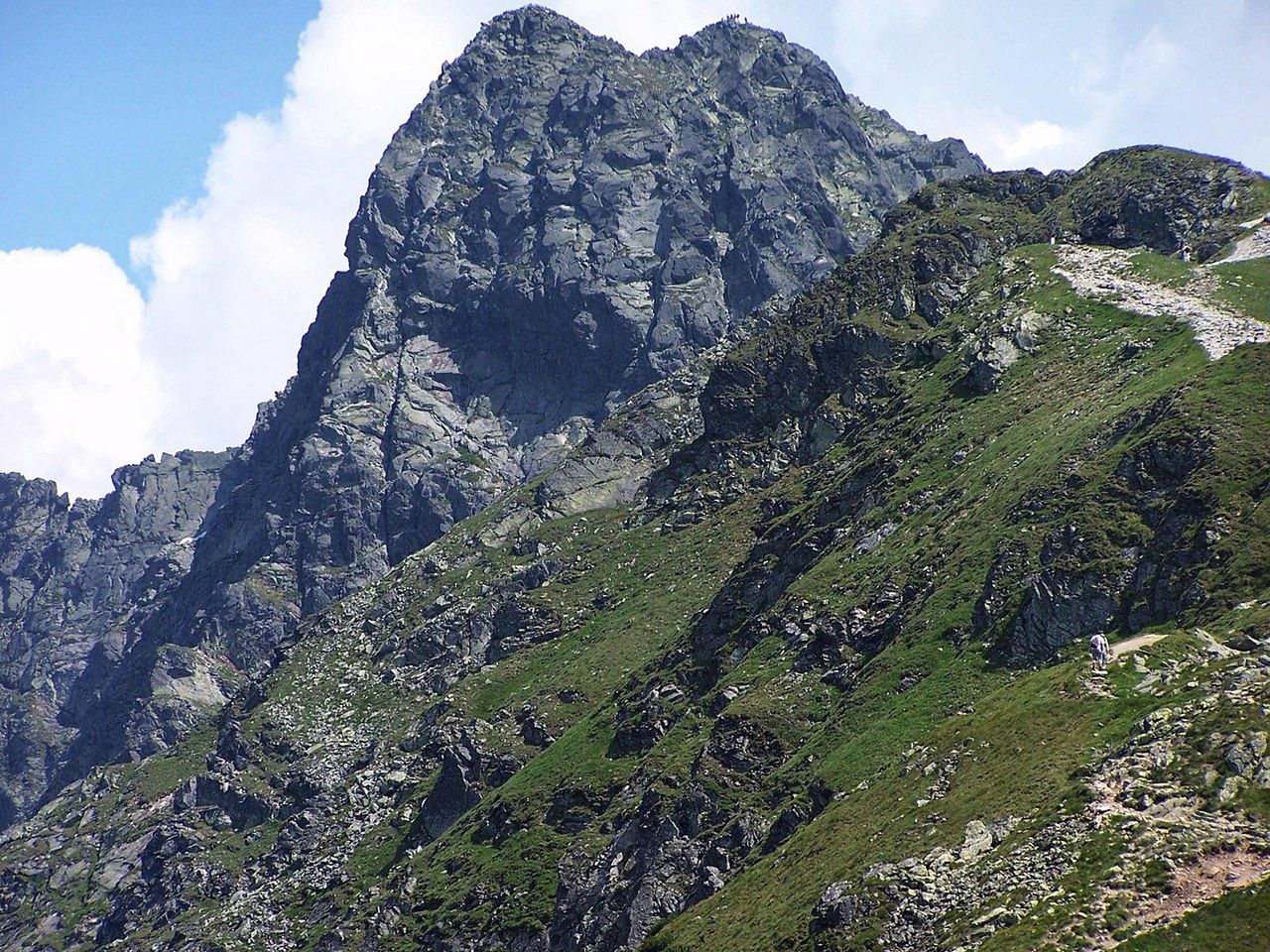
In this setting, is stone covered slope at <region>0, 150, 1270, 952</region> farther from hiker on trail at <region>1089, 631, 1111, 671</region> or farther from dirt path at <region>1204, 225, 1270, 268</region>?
dirt path at <region>1204, 225, 1270, 268</region>

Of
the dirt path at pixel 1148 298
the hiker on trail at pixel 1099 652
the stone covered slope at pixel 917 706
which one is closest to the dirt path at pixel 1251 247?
the stone covered slope at pixel 917 706

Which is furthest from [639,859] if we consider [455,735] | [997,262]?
[997,262]

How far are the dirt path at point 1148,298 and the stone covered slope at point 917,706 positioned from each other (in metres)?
2.73

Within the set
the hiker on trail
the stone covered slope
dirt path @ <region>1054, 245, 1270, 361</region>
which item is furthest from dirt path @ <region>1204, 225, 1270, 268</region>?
the hiker on trail

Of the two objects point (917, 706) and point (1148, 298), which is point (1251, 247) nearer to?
point (1148, 298)

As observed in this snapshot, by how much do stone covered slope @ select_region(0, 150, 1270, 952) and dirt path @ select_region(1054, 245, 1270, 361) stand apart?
108 inches

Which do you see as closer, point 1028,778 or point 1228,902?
point 1228,902

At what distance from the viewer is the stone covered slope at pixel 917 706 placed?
6247cm

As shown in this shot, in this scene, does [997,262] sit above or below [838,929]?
above

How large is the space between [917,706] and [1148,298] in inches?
3314

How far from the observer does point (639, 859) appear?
365 feet

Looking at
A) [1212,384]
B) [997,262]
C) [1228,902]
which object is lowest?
→ [1228,902]

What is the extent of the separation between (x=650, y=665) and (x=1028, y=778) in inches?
3568

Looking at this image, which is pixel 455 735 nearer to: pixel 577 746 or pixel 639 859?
pixel 577 746
